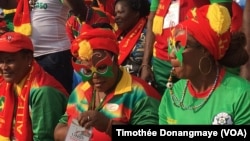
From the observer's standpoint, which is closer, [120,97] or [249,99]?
[249,99]

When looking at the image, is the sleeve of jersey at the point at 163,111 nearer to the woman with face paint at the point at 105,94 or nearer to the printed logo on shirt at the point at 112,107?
the woman with face paint at the point at 105,94

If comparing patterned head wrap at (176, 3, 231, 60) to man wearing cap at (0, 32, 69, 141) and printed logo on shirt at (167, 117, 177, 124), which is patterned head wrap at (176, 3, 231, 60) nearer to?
printed logo on shirt at (167, 117, 177, 124)

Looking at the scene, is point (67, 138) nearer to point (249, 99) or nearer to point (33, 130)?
point (33, 130)

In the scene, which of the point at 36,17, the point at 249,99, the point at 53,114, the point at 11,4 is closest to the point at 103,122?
the point at 53,114

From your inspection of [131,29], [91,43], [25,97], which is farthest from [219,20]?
[131,29]

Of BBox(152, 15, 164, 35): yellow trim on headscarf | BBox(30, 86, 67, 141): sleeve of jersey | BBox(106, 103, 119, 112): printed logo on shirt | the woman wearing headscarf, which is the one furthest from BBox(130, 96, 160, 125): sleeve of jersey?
the woman wearing headscarf

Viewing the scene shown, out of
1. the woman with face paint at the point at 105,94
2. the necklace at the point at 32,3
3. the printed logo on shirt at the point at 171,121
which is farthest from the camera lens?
the necklace at the point at 32,3

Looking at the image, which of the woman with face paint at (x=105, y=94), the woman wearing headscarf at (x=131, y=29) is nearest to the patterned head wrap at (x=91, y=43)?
the woman with face paint at (x=105, y=94)

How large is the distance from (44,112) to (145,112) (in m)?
0.80

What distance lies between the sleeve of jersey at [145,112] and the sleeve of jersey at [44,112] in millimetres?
675

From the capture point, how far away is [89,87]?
4.55m

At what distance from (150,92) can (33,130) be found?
93 centimetres

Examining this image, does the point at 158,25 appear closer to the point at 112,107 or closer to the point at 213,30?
the point at 112,107

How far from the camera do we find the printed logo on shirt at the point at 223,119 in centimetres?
365
